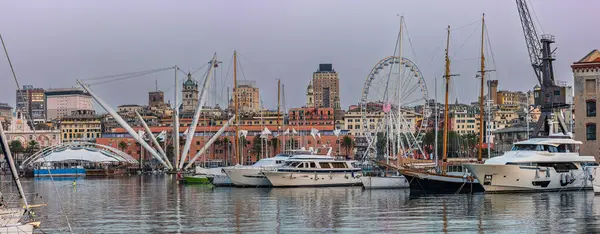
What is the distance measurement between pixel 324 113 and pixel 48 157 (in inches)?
3141

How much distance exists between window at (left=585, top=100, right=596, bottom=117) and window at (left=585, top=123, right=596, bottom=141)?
2.71 feet

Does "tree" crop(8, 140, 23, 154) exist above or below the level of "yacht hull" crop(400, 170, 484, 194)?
above

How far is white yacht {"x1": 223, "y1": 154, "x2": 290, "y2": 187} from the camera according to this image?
235ft

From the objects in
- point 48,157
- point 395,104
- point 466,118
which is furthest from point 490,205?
point 466,118

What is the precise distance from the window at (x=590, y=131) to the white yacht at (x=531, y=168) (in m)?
14.1

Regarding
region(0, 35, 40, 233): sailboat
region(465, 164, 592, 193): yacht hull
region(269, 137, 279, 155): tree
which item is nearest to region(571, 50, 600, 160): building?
region(465, 164, 592, 193): yacht hull

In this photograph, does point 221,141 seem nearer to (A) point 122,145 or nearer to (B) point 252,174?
(A) point 122,145

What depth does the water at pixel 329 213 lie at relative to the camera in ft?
123

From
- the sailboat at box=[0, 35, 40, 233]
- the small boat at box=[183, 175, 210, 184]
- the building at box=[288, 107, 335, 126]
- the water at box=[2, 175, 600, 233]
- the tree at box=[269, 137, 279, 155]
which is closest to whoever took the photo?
the sailboat at box=[0, 35, 40, 233]

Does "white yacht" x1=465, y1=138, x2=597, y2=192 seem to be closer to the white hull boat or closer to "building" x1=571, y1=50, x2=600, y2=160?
the white hull boat

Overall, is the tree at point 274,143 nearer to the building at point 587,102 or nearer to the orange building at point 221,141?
the orange building at point 221,141

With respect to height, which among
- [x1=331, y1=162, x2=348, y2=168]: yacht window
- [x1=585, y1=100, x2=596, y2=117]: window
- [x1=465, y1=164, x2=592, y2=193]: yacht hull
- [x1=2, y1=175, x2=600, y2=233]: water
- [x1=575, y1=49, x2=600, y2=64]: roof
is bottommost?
[x1=2, y1=175, x2=600, y2=233]: water

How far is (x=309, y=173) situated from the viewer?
227 feet

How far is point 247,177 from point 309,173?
6246 mm
